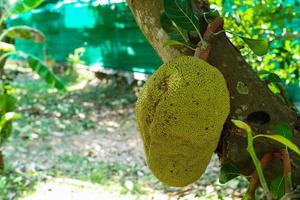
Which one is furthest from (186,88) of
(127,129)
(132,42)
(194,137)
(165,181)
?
(132,42)

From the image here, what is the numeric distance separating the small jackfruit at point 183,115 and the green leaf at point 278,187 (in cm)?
14

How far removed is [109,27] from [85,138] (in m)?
1.82

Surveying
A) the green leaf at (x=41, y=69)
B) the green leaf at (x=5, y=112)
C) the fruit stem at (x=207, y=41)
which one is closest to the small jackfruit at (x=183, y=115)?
the fruit stem at (x=207, y=41)

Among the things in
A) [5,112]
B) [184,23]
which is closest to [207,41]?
[184,23]

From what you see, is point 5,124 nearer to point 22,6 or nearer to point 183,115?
point 22,6

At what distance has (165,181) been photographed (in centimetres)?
92

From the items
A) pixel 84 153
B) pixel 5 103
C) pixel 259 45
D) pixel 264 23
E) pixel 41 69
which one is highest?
pixel 259 45

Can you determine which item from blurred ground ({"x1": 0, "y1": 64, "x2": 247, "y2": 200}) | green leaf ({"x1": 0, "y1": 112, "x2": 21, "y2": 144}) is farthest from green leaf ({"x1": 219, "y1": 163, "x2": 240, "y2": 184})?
green leaf ({"x1": 0, "y1": 112, "x2": 21, "y2": 144})

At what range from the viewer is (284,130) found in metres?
0.84

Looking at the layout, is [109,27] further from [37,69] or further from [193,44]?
[193,44]

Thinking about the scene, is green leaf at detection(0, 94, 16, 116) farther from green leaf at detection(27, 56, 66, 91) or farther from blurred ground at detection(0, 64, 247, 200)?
green leaf at detection(27, 56, 66, 91)

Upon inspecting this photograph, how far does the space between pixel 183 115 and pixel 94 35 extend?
463 centimetres

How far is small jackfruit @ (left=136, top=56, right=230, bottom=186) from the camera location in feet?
2.70

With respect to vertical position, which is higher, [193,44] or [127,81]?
[193,44]
